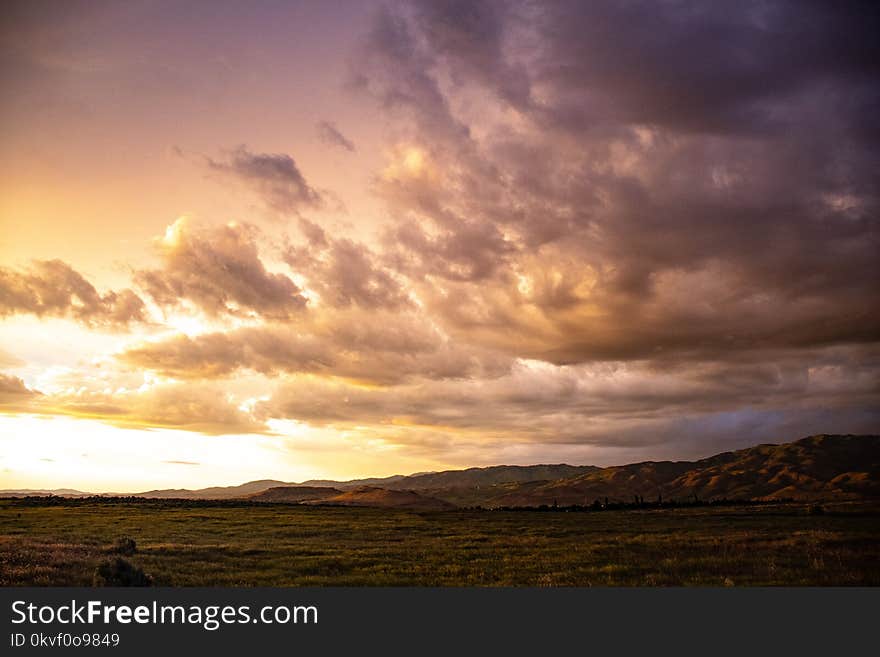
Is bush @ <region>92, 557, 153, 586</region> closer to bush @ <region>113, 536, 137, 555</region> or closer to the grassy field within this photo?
the grassy field

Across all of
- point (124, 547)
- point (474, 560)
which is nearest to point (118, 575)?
point (124, 547)

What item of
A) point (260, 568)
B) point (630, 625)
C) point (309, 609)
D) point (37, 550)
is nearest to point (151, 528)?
point (37, 550)

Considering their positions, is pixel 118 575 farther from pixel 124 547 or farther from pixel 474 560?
pixel 474 560

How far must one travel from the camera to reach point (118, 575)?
21.7 metres

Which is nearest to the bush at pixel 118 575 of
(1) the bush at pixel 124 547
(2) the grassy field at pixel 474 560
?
(2) the grassy field at pixel 474 560

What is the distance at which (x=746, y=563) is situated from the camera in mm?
28344

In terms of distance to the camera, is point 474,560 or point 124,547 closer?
point 474,560

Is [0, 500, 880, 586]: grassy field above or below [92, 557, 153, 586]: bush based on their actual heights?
below

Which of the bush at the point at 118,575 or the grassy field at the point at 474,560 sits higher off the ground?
the bush at the point at 118,575

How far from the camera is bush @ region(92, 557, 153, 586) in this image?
2120 cm

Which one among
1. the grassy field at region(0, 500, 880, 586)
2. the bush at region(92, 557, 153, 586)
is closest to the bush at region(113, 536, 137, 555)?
the grassy field at region(0, 500, 880, 586)

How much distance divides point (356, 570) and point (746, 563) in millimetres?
18788

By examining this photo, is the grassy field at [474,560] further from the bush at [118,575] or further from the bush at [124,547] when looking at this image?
the bush at [118,575]

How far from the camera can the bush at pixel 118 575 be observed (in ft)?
69.6
